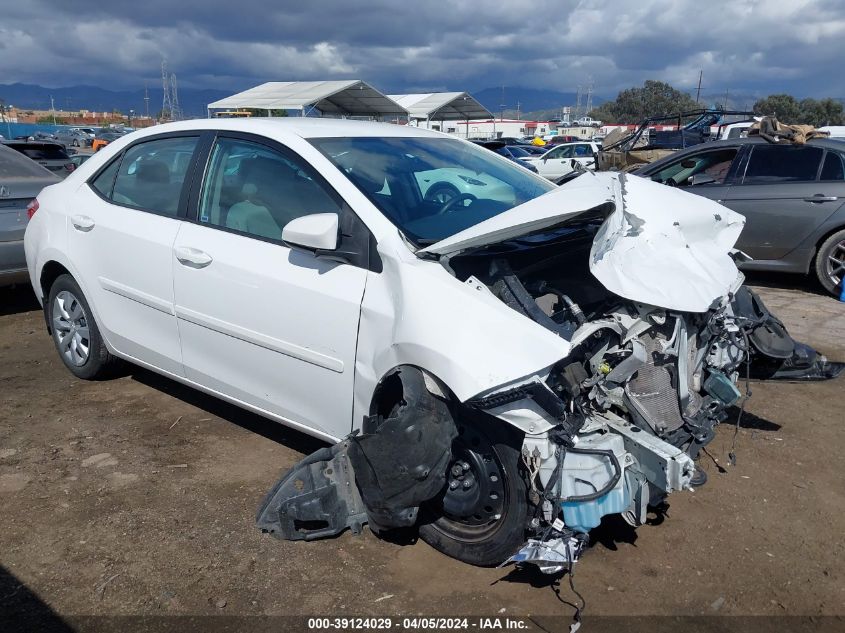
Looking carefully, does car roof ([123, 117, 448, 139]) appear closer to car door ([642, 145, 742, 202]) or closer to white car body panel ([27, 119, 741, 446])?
white car body panel ([27, 119, 741, 446])

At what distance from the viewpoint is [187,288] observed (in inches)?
141

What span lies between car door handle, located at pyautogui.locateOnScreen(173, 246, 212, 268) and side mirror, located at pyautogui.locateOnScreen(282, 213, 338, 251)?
734 mm

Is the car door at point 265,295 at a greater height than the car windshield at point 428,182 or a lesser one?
lesser

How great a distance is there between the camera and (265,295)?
3.22m

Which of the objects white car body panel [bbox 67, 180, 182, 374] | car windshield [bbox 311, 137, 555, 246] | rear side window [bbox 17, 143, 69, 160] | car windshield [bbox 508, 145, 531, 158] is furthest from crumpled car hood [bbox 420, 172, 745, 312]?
car windshield [bbox 508, 145, 531, 158]

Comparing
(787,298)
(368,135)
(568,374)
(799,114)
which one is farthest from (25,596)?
(799,114)

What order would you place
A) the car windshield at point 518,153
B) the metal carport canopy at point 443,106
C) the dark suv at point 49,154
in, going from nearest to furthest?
A: the dark suv at point 49,154 < the car windshield at point 518,153 < the metal carport canopy at point 443,106

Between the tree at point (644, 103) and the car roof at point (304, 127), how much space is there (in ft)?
235

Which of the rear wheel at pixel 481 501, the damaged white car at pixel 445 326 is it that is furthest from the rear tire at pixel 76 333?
the rear wheel at pixel 481 501

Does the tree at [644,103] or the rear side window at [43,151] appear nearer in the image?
the rear side window at [43,151]

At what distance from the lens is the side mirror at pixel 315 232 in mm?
2873

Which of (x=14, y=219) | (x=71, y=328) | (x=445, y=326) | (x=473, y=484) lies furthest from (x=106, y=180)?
(x=473, y=484)

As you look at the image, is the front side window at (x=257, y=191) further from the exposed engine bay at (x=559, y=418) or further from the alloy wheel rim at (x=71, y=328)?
the alloy wheel rim at (x=71, y=328)

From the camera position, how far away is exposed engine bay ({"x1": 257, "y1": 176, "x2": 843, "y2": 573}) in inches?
100
